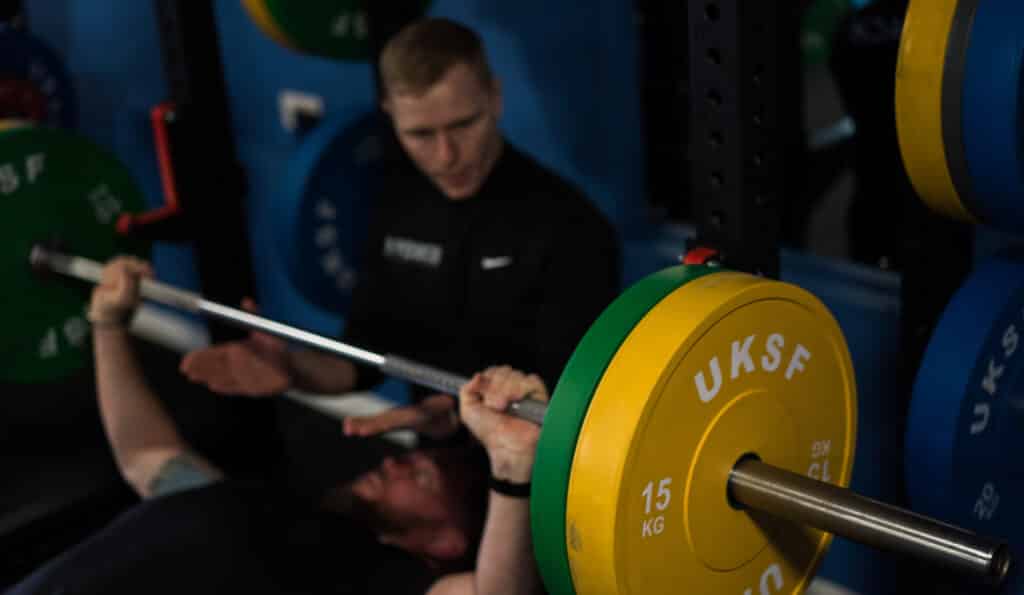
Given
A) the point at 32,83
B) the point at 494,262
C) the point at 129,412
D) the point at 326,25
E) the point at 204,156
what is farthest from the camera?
the point at 32,83

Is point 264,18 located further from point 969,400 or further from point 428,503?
point 969,400

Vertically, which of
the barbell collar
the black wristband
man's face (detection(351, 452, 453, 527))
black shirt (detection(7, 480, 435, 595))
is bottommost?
black shirt (detection(7, 480, 435, 595))

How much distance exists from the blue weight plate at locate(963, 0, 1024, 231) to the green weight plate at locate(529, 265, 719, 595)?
32 centimetres

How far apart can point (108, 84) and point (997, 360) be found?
9.46ft

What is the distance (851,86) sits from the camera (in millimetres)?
1920

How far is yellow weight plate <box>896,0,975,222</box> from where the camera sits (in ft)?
3.52

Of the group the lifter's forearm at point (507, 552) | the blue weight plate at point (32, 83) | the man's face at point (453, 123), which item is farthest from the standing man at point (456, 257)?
the blue weight plate at point (32, 83)

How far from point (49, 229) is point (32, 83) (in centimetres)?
95

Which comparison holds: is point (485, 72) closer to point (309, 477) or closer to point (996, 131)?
point (996, 131)

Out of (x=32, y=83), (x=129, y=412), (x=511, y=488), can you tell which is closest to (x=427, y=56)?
(x=511, y=488)

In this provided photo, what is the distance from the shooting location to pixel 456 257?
1.72 metres

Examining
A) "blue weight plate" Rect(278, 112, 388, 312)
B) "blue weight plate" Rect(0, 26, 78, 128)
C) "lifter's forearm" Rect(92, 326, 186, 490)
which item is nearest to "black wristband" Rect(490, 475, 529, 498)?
"lifter's forearm" Rect(92, 326, 186, 490)

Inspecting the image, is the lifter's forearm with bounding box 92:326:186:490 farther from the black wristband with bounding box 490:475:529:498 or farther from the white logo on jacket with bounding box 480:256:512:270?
the black wristband with bounding box 490:475:529:498

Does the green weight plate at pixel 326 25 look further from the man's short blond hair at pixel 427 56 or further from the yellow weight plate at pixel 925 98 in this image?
the yellow weight plate at pixel 925 98
